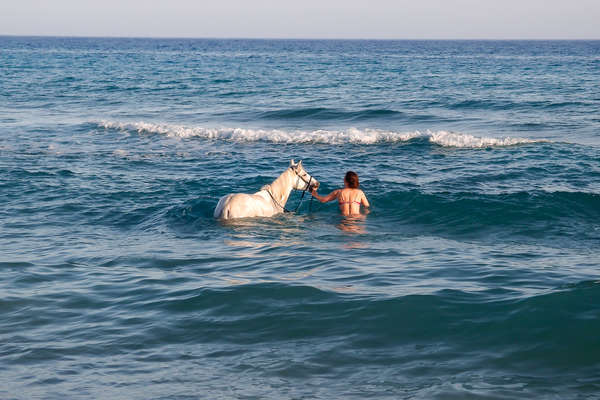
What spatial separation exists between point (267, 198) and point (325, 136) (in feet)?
37.8

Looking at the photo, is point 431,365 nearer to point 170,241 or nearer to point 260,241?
point 260,241

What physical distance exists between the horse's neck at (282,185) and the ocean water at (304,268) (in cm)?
52

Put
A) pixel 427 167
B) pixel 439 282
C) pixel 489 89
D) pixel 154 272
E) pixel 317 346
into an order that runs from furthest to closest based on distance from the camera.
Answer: pixel 489 89, pixel 427 167, pixel 154 272, pixel 439 282, pixel 317 346

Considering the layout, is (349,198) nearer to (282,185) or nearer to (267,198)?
(282,185)

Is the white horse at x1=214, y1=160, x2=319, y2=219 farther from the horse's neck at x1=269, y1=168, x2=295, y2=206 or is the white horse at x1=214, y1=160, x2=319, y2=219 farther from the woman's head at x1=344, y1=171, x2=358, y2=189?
the woman's head at x1=344, y1=171, x2=358, y2=189

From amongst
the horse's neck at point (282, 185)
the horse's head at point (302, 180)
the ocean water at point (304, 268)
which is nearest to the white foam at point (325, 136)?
the ocean water at point (304, 268)

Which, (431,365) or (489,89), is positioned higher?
(489,89)

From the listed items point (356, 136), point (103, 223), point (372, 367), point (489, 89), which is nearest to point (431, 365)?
point (372, 367)

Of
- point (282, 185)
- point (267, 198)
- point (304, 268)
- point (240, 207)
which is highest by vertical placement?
point (282, 185)

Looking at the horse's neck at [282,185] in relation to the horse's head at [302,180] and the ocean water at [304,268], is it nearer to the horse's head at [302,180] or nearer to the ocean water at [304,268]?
the horse's head at [302,180]

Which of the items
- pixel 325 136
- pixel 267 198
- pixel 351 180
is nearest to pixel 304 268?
pixel 267 198

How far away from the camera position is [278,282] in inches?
352

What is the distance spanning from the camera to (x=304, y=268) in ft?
32.1

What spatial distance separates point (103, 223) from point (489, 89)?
30472mm
